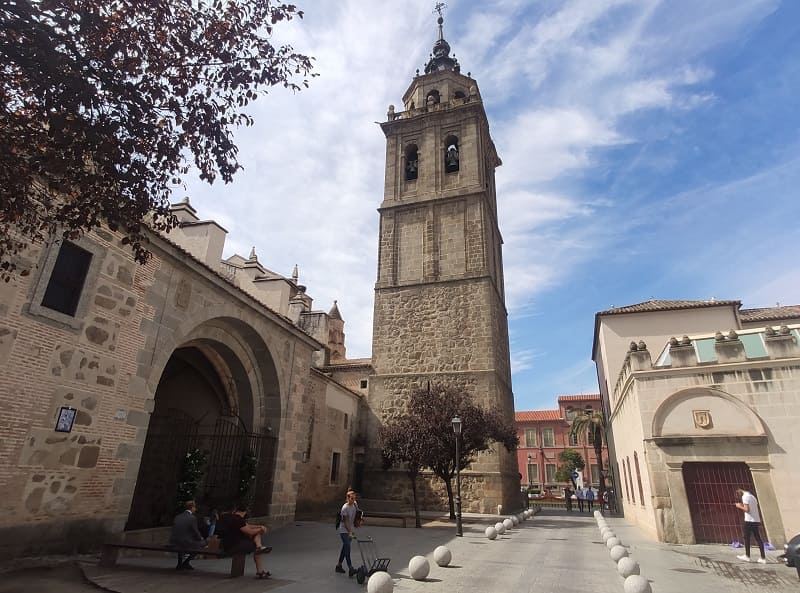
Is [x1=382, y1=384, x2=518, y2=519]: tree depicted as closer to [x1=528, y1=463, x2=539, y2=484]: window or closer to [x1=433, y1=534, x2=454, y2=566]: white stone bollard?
[x1=433, y1=534, x2=454, y2=566]: white stone bollard

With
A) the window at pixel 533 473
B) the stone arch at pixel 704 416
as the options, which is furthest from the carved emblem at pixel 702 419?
the window at pixel 533 473

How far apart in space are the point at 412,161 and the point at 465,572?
2322 centimetres

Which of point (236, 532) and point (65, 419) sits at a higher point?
point (65, 419)

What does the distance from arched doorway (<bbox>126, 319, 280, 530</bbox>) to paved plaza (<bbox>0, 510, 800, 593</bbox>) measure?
1925 mm

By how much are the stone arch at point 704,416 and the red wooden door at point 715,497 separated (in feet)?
2.56

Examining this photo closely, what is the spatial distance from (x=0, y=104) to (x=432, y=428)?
1415 centimetres

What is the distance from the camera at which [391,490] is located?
1992 centimetres

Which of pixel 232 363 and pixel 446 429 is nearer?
pixel 232 363

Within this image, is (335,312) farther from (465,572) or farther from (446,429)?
(465,572)

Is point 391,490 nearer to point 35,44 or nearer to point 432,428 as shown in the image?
point 432,428

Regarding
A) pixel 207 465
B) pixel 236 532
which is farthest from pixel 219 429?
pixel 236 532

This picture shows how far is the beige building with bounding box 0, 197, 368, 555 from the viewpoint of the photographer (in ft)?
21.7

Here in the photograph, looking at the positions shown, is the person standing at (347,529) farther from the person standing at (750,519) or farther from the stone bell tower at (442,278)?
the stone bell tower at (442,278)

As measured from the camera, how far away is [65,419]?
7082 mm
